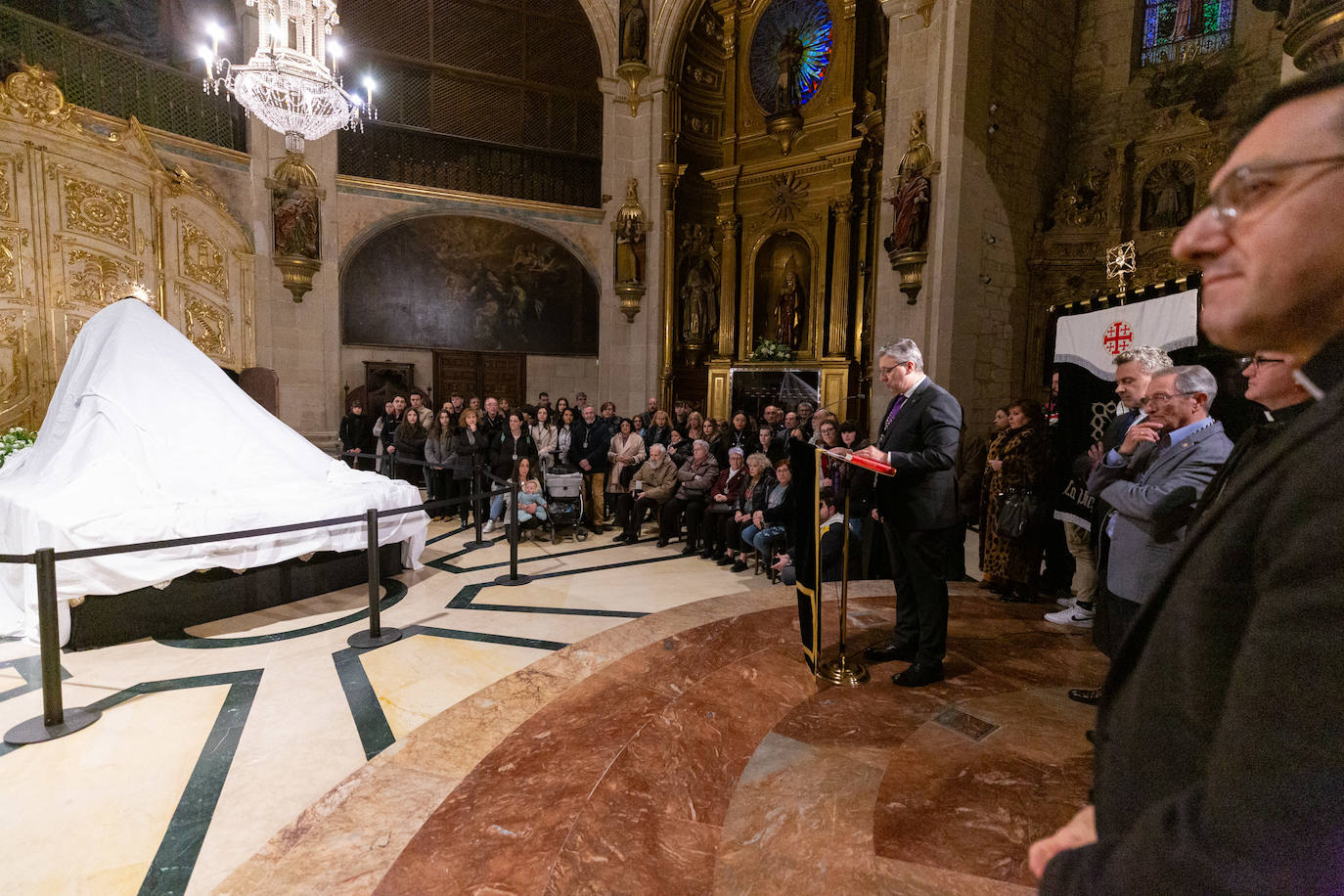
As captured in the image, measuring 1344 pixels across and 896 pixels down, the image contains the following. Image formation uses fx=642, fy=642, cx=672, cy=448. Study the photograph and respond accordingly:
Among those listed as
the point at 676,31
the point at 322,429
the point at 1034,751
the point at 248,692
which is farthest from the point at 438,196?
the point at 1034,751

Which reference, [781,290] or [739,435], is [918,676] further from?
[781,290]

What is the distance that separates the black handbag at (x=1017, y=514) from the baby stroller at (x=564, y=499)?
471 centimetres

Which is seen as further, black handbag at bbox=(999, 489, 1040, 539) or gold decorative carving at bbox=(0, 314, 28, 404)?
gold decorative carving at bbox=(0, 314, 28, 404)

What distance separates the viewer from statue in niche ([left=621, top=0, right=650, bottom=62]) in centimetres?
1290

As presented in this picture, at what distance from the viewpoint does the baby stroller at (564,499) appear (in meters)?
7.71

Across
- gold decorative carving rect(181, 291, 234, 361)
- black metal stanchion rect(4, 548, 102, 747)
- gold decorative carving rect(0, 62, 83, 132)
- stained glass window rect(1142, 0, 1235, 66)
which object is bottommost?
black metal stanchion rect(4, 548, 102, 747)

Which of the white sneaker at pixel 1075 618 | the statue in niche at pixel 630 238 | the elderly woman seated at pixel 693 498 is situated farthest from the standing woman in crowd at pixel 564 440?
the white sneaker at pixel 1075 618

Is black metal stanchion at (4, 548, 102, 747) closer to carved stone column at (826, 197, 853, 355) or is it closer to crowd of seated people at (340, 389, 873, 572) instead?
crowd of seated people at (340, 389, 873, 572)

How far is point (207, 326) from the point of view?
1069cm

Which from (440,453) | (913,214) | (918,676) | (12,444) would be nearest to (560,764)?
(918,676)

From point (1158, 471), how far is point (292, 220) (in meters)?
12.6

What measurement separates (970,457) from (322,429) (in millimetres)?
10775

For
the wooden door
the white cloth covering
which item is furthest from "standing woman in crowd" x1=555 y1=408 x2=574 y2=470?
the wooden door

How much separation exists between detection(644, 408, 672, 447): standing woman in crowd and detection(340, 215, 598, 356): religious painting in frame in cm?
572
